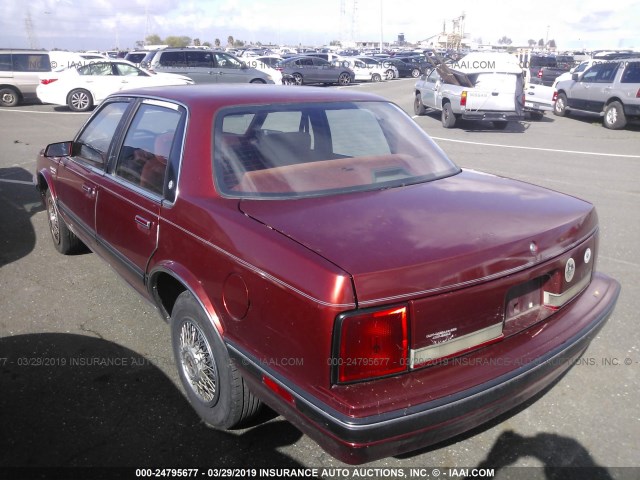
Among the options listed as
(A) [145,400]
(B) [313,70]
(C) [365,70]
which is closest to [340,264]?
(A) [145,400]

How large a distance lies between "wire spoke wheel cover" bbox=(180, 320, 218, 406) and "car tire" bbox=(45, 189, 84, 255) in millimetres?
2567

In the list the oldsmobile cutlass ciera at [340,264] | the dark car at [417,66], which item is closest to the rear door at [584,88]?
the oldsmobile cutlass ciera at [340,264]

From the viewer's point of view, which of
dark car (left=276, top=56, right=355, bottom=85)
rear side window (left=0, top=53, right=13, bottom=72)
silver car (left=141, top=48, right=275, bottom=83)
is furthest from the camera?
dark car (left=276, top=56, right=355, bottom=85)

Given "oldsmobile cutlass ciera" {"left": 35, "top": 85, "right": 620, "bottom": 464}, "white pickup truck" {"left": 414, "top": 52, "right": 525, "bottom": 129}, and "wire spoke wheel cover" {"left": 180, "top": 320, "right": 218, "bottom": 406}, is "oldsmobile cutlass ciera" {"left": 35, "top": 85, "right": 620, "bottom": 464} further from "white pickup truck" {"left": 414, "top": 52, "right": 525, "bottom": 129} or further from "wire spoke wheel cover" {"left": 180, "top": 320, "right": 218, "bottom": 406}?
"white pickup truck" {"left": 414, "top": 52, "right": 525, "bottom": 129}

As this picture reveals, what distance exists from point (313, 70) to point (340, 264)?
95.1 ft

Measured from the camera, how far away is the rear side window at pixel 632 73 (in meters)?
14.3

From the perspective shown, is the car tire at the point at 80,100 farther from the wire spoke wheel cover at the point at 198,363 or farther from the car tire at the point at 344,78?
the wire spoke wheel cover at the point at 198,363

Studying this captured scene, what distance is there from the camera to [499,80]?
13609mm

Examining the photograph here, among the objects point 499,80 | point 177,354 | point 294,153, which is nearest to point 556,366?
point 294,153

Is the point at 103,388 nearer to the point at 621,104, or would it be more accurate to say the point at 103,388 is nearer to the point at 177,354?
the point at 177,354

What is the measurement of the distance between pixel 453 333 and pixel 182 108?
1.92 m

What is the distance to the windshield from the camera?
9.27 ft

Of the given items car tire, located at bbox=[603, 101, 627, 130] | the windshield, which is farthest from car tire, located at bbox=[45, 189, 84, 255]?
car tire, located at bbox=[603, 101, 627, 130]

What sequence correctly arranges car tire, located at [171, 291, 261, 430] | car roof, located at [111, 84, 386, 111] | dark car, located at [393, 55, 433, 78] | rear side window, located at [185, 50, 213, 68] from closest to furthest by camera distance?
1. car tire, located at [171, 291, 261, 430]
2. car roof, located at [111, 84, 386, 111]
3. rear side window, located at [185, 50, 213, 68]
4. dark car, located at [393, 55, 433, 78]
